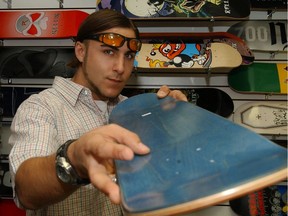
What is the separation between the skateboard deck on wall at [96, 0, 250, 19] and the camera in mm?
1917

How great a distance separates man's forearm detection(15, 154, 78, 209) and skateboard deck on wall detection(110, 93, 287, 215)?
0.18 metres

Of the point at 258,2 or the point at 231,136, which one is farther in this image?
the point at 258,2

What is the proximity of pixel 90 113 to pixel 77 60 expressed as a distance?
397 mm

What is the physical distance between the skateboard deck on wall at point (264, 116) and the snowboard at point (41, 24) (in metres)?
1.53

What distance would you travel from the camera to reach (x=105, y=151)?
17.4 inches

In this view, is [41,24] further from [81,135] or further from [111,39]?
[81,135]

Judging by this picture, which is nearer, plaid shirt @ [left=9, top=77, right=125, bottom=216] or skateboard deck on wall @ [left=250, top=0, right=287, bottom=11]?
plaid shirt @ [left=9, top=77, right=125, bottom=216]

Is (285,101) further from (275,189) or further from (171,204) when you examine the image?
(171,204)

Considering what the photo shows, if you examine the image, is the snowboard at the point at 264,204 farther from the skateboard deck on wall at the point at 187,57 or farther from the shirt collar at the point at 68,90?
the shirt collar at the point at 68,90

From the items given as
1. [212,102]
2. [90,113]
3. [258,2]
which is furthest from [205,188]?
[258,2]

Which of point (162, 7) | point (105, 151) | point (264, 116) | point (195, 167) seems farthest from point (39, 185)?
point (264, 116)

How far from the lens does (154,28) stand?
2.18 m

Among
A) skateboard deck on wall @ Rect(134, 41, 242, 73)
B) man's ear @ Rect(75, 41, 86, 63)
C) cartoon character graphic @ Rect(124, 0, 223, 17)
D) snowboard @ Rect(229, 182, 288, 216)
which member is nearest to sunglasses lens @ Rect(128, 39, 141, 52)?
man's ear @ Rect(75, 41, 86, 63)

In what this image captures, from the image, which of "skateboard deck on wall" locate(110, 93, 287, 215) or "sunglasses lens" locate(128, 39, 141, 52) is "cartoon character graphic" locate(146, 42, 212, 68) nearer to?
"sunglasses lens" locate(128, 39, 141, 52)
